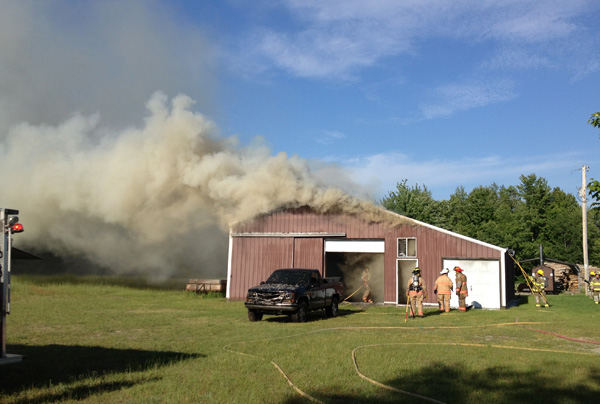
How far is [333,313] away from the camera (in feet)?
64.7

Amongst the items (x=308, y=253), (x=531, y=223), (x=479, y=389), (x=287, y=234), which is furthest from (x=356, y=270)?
(x=531, y=223)

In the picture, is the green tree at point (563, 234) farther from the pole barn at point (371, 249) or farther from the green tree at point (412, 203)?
the pole barn at point (371, 249)

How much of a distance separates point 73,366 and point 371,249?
733 inches

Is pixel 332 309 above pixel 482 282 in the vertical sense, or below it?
below

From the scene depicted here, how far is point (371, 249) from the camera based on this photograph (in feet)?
84.7

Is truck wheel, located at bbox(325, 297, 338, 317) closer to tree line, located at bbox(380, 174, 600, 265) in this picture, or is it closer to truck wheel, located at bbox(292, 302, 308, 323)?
truck wheel, located at bbox(292, 302, 308, 323)

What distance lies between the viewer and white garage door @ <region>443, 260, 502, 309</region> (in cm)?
2405

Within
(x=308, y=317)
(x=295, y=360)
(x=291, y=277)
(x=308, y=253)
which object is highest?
(x=308, y=253)

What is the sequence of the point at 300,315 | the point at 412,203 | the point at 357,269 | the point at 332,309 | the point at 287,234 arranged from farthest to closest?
the point at 412,203
the point at 357,269
the point at 287,234
the point at 332,309
the point at 300,315

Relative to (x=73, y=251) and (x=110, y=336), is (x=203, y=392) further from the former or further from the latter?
(x=73, y=251)

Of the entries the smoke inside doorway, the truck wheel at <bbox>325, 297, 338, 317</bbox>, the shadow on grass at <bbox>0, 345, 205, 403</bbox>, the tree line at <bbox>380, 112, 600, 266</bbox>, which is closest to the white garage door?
the truck wheel at <bbox>325, 297, 338, 317</bbox>

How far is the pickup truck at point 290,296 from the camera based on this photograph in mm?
16625

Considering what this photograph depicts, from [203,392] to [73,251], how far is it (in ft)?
96.9

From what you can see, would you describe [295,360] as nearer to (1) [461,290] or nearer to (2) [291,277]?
(2) [291,277]
